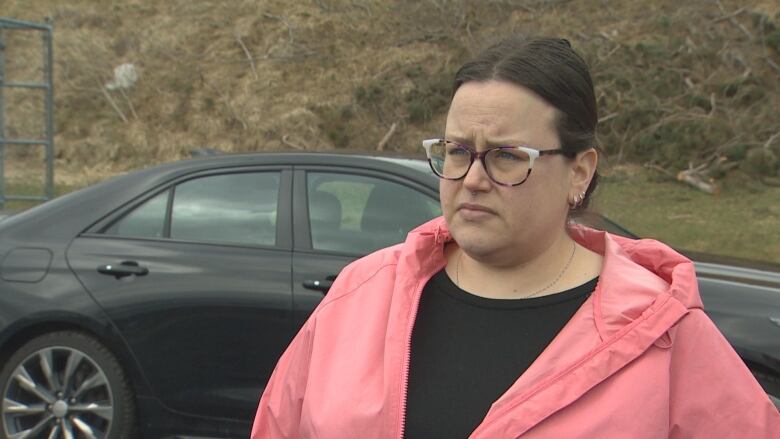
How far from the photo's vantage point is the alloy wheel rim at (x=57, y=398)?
4.29 meters

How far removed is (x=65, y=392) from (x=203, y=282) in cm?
87

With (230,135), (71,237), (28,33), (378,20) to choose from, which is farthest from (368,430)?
(28,33)

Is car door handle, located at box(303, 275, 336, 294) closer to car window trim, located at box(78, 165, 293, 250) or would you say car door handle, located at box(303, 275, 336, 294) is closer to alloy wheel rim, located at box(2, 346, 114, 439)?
car window trim, located at box(78, 165, 293, 250)

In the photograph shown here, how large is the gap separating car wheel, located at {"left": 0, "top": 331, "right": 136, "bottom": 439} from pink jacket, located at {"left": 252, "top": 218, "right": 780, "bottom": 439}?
268 cm

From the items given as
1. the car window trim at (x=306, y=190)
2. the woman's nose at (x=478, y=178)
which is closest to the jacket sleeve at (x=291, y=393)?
the woman's nose at (x=478, y=178)

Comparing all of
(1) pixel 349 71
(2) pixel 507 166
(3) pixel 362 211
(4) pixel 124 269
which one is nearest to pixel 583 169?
(2) pixel 507 166

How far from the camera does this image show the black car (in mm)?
4148

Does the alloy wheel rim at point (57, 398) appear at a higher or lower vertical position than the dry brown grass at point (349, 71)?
lower

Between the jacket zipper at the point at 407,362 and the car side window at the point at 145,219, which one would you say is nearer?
the jacket zipper at the point at 407,362

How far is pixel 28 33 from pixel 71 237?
60.0ft

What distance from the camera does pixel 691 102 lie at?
12.6 meters

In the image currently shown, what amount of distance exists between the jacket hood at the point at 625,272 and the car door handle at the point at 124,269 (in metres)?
2.68

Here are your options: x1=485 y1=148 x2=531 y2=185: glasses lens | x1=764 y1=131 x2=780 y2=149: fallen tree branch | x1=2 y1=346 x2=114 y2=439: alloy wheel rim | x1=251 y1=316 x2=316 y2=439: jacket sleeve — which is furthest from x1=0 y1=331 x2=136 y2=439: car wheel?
x1=764 y1=131 x2=780 y2=149: fallen tree branch

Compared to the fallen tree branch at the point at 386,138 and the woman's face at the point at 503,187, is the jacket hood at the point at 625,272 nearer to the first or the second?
the woman's face at the point at 503,187
